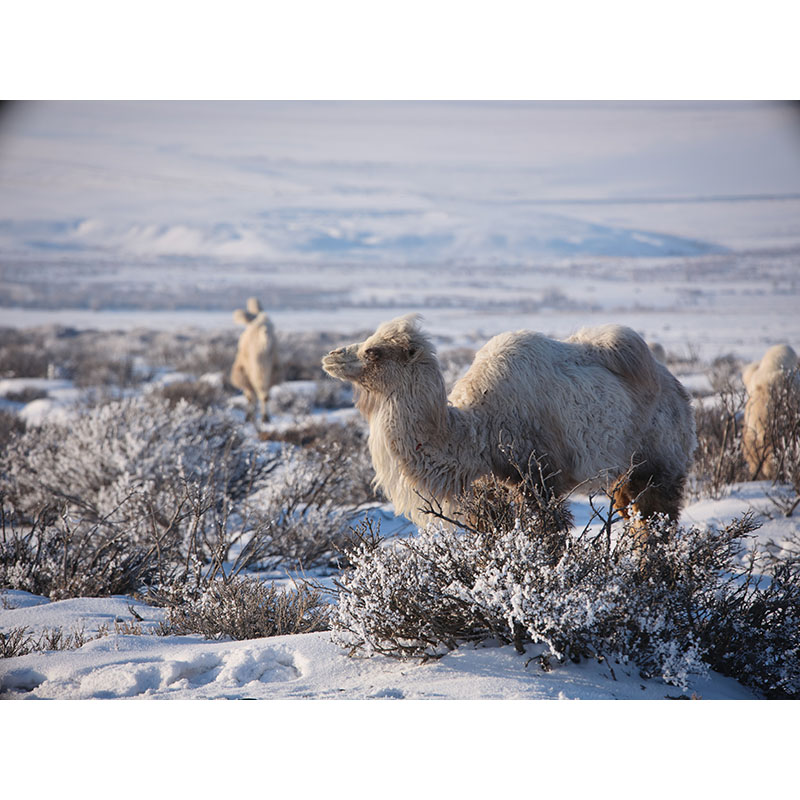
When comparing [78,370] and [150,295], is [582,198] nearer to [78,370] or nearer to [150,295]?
[78,370]

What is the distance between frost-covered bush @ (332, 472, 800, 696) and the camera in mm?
2953

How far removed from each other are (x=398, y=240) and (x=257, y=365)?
35.2ft

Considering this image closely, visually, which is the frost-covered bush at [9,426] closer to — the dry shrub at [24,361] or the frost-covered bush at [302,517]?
the frost-covered bush at [302,517]

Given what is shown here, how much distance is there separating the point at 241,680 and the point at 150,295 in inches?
1089

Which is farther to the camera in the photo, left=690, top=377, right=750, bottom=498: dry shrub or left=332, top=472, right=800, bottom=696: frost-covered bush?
left=690, top=377, right=750, bottom=498: dry shrub

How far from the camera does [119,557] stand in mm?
4734

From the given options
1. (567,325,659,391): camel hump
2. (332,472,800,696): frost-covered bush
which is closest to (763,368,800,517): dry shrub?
(567,325,659,391): camel hump

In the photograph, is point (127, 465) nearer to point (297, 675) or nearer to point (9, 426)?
point (297, 675)

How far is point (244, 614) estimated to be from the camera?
367 centimetres

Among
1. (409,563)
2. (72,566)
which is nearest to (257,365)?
(72,566)

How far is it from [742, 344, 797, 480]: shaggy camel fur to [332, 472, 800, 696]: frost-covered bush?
3172 mm

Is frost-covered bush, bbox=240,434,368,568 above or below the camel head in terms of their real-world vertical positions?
below

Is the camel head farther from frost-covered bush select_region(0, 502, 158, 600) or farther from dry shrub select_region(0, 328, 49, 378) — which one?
dry shrub select_region(0, 328, 49, 378)

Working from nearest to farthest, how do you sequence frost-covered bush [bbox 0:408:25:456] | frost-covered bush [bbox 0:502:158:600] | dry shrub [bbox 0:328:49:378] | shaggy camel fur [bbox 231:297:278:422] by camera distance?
A: frost-covered bush [bbox 0:502:158:600] → frost-covered bush [bbox 0:408:25:456] → shaggy camel fur [bbox 231:297:278:422] → dry shrub [bbox 0:328:49:378]
